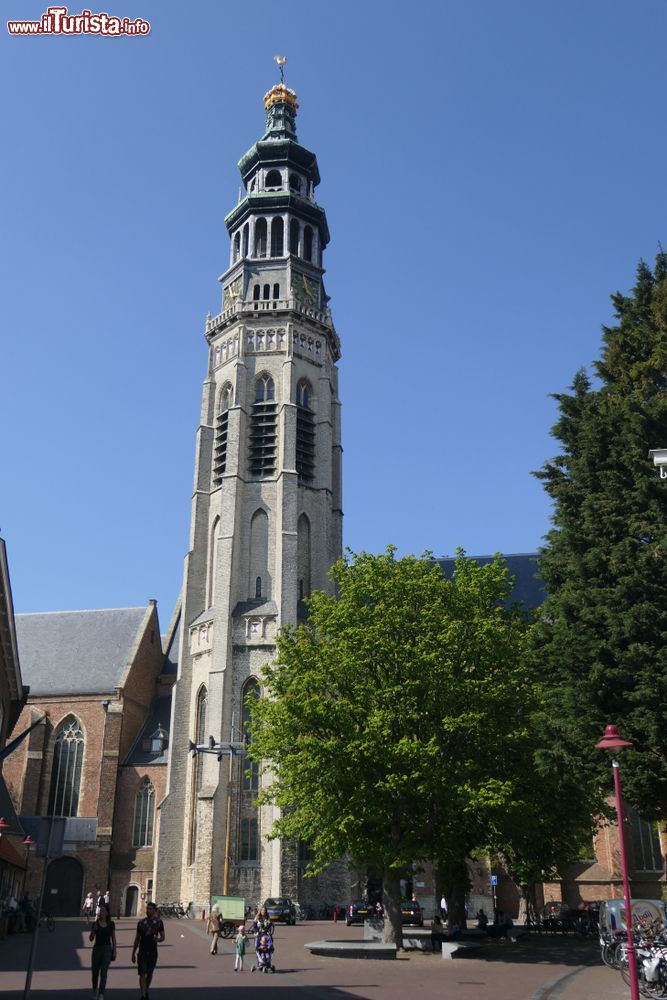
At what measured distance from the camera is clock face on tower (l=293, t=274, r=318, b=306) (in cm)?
5615

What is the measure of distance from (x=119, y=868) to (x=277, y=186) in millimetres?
43557

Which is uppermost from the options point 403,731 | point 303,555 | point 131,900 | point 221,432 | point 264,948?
point 221,432

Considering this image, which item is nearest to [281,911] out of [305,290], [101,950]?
[101,950]

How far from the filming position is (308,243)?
195 feet

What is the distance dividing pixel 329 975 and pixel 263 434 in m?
35.6

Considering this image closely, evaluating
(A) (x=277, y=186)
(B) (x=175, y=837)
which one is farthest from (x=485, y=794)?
(A) (x=277, y=186)

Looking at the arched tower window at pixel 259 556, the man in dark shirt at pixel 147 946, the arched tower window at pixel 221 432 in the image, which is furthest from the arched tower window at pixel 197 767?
the man in dark shirt at pixel 147 946

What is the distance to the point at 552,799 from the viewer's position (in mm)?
26500

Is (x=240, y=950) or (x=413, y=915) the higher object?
(x=240, y=950)

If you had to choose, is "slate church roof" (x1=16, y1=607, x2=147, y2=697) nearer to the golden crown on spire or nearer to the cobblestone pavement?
the cobblestone pavement

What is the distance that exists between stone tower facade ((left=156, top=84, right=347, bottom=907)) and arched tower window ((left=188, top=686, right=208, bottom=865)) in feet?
0.24

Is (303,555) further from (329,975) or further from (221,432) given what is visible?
(329,975)

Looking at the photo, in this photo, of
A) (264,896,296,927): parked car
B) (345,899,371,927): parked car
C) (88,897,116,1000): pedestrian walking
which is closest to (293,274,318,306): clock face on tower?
(264,896,296,927): parked car

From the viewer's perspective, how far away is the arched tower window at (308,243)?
59.2 m
